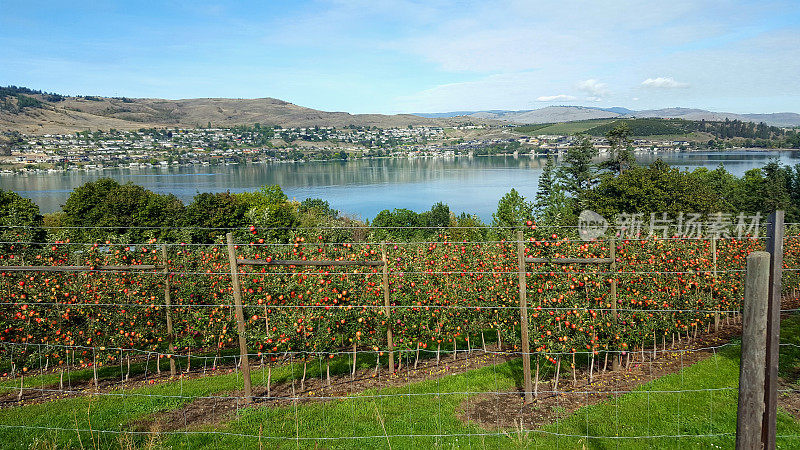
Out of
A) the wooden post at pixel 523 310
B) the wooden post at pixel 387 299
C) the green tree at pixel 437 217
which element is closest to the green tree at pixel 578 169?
the green tree at pixel 437 217

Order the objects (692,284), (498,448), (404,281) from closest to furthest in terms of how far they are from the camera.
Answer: (498,448) → (404,281) → (692,284)

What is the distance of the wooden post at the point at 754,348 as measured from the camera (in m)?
2.66

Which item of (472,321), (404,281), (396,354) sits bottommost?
(396,354)

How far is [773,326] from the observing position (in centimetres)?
268

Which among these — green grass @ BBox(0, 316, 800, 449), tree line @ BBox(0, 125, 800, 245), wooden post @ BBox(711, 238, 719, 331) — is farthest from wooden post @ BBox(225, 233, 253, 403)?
tree line @ BBox(0, 125, 800, 245)

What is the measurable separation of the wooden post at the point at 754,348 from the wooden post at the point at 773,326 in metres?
0.04

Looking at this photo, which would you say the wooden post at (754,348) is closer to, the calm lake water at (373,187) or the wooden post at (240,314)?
the wooden post at (240,314)

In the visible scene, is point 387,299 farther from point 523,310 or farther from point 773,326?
point 773,326

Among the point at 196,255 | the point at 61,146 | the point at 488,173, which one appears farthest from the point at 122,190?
the point at 61,146

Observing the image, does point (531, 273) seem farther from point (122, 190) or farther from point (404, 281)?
point (122, 190)

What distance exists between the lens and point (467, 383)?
24.6 feet

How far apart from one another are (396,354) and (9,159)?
564 feet

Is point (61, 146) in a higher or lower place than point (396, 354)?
higher

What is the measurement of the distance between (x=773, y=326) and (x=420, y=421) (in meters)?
4.36
